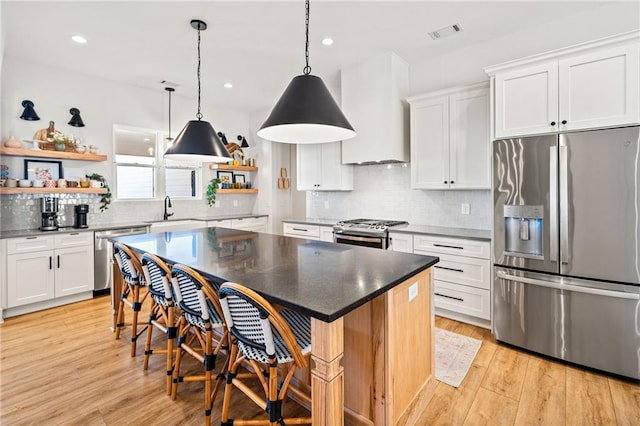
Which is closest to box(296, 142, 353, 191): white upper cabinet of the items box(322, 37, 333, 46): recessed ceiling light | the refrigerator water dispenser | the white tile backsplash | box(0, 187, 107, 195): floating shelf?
the white tile backsplash

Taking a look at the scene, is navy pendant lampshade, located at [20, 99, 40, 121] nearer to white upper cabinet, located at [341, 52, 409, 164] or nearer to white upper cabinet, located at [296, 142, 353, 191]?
white upper cabinet, located at [296, 142, 353, 191]

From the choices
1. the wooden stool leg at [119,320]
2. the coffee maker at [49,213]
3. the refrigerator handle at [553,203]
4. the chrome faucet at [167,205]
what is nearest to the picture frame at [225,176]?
the chrome faucet at [167,205]

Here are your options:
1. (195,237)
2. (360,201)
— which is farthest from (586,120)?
(195,237)

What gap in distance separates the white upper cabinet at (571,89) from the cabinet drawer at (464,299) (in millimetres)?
1520

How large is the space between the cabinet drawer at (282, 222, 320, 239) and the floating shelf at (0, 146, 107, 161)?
Result: 2.77 meters

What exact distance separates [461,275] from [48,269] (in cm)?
468

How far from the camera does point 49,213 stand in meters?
3.89

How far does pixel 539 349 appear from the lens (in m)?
2.59

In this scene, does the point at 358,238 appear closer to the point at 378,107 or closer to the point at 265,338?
the point at 378,107

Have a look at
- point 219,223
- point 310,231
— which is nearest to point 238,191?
point 219,223

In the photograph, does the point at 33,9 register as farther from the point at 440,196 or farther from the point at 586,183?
the point at 586,183

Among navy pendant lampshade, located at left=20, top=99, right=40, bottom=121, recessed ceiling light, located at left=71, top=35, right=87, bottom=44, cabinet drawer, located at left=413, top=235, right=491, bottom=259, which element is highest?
recessed ceiling light, located at left=71, top=35, right=87, bottom=44

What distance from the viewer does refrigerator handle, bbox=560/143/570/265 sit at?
7.98 ft

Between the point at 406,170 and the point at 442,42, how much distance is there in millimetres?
1528
